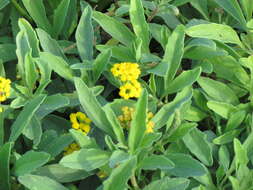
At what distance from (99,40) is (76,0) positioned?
0.17m

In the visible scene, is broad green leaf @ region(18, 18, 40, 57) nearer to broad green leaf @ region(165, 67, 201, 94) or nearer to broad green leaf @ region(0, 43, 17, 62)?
broad green leaf @ region(0, 43, 17, 62)

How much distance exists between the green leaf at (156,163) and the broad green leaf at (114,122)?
78 mm

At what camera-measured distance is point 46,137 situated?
4.42 feet

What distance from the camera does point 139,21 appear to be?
1471mm

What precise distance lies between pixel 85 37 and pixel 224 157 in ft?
1.80

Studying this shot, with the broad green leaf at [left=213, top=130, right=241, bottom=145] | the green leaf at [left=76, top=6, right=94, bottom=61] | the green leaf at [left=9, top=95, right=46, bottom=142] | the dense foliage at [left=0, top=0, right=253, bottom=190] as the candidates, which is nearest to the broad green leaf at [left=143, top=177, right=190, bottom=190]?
the dense foliage at [left=0, top=0, right=253, bottom=190]

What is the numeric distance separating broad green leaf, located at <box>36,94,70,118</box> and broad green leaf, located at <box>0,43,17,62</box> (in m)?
0.31

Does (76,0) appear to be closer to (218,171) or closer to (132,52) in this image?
(132,52)

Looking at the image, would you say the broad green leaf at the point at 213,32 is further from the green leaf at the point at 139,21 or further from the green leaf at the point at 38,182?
the green leaf at the point at 38,182

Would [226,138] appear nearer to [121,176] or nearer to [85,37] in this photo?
[121,176]

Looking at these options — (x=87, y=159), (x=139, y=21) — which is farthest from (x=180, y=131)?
(x=139, y=21)

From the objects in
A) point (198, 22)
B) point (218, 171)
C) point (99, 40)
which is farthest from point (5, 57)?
point (218, 171)

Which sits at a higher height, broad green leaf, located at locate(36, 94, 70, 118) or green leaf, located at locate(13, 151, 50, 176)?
broad green leaf, located at locate(36, 94, 70, 118)

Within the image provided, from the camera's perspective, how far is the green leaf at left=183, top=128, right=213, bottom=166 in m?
1.31
